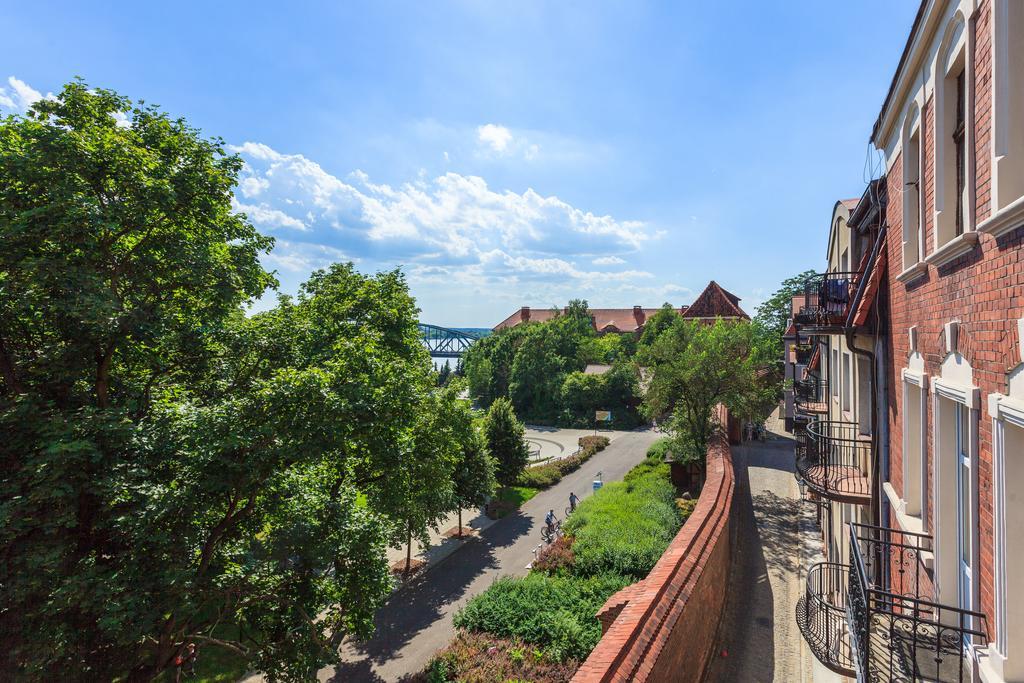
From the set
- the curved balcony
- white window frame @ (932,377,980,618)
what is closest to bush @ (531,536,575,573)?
the curved balcony

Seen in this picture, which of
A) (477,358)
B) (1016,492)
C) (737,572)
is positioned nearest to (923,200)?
(1016,492)

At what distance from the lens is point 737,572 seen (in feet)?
49.0

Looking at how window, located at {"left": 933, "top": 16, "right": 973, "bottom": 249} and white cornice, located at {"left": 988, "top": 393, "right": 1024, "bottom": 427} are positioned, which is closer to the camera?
white cornice, located at {"left": 988, "top": 393, "right": 1024, "bottom": 427}

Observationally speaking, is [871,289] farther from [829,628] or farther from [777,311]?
[777,311]

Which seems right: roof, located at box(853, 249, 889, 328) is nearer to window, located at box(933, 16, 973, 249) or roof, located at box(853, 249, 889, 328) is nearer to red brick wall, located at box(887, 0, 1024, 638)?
red brick wall, located at box(887, 0, 1024, 638)

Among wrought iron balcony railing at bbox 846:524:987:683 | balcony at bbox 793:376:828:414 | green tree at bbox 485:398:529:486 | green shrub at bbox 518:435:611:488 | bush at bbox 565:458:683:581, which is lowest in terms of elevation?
green shrub at bbox 518:435:611:488

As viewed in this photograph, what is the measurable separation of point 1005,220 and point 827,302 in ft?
20.3

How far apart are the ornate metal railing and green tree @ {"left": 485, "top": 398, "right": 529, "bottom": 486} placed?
17.1 metres

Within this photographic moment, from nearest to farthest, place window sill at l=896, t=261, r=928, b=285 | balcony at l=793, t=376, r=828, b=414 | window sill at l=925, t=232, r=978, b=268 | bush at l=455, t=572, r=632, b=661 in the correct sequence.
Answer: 1. window sill at l=925, t=232, r=978, b=268
2. window sill at l=896, t=261, r=928, b=285
3. bush at l=455, t=572, r=632, b=661
4. balcony at l=793, t=376, r=828, b=414

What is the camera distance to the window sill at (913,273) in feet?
17.8

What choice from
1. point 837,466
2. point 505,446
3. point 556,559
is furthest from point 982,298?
point 505,446

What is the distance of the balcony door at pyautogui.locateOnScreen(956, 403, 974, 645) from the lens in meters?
4.55

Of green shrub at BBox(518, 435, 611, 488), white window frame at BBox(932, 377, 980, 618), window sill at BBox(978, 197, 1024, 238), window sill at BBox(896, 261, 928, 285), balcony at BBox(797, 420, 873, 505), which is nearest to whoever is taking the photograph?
window sill at BBox(978, 197, 1024, 238)

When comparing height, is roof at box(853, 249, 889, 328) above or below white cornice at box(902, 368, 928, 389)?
above
